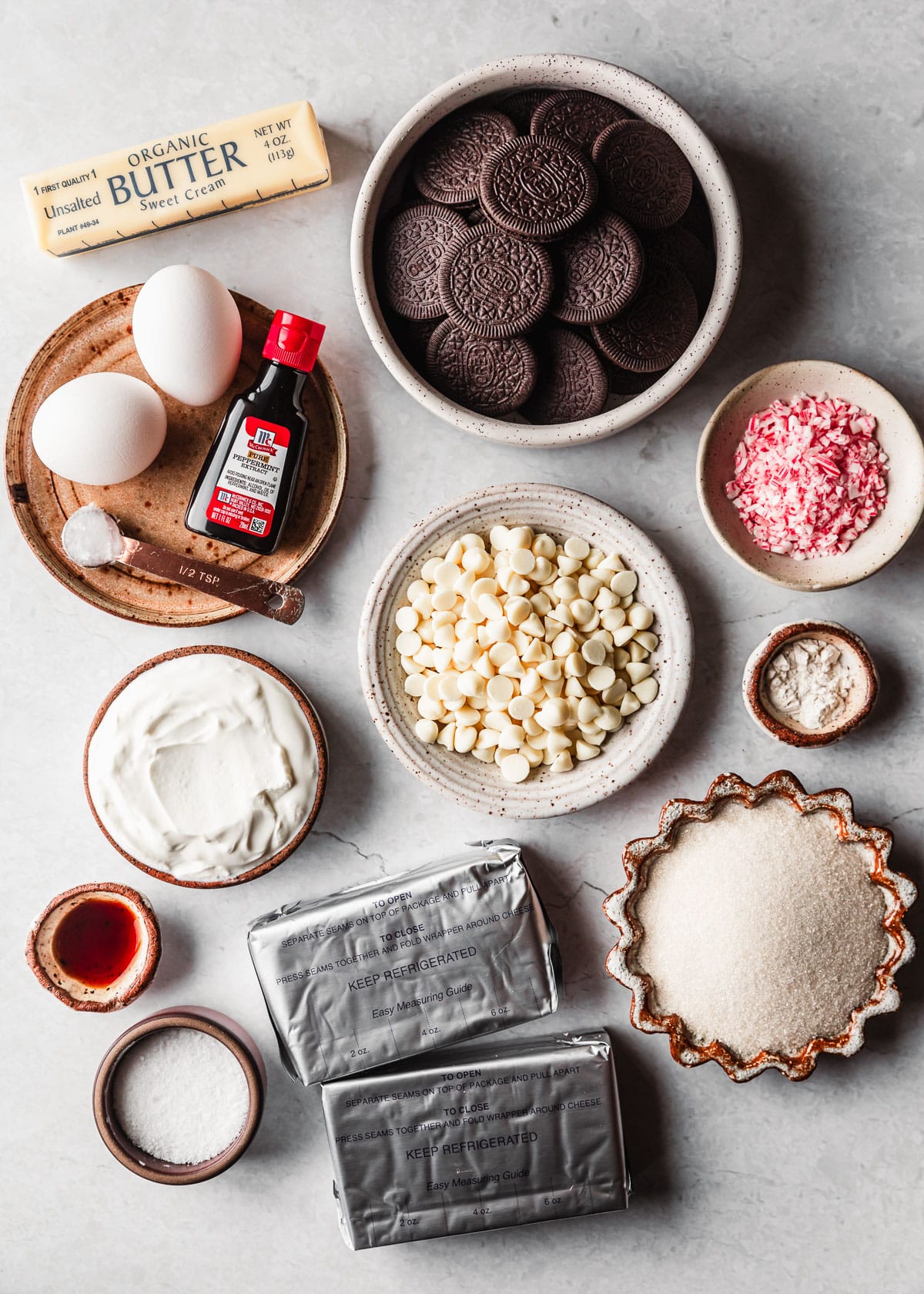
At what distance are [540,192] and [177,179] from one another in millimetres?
557

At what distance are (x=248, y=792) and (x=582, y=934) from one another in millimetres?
584

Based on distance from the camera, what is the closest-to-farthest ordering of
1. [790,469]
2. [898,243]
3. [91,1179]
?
[790,469], [898,243], [91,1179]

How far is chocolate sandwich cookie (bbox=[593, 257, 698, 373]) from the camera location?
3.84 ft

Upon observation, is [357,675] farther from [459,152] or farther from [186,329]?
[459,152]

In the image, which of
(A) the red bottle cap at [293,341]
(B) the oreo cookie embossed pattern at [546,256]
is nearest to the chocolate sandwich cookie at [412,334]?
(B) the oreo cookie embossed pattern at [546,256]

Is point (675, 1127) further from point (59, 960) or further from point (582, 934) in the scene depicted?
point (59, 960)

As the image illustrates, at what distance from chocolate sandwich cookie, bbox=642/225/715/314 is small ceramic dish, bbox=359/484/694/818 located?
0.33m

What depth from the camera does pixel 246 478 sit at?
4.04 feet

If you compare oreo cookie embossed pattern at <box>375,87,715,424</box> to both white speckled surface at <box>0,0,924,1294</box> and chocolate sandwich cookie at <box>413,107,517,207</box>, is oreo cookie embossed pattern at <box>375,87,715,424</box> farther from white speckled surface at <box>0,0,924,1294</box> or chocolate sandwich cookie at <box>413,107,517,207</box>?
white speckled surface at <box>0,0,924,1294</box>

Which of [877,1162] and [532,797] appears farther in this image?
[877,1162]

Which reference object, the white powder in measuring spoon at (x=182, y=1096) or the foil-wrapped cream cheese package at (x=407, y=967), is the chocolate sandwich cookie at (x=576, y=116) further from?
the white powder in measuring spoon at (x=182, y=1096)

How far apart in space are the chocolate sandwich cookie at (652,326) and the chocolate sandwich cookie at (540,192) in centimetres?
14

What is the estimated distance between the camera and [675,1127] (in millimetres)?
1394

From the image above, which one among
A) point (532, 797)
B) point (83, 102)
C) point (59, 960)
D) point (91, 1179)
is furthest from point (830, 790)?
point (83, 102)
